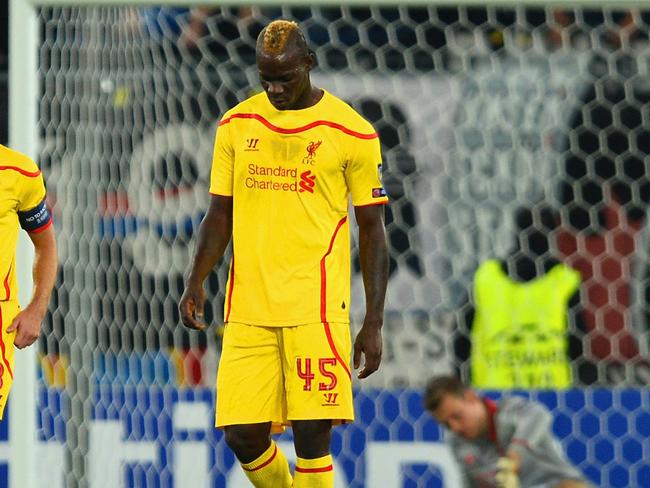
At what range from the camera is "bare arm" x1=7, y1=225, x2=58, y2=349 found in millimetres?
3746

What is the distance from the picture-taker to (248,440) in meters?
3.65

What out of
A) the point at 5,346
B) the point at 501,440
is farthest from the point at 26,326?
the point at 501,440

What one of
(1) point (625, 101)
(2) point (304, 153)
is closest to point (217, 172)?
(2) point (304, 153)

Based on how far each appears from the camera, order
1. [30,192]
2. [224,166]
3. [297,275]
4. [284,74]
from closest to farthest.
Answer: [284,74] < [297,275] < [224,166] < [30,192]

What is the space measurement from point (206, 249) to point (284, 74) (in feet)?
1.72

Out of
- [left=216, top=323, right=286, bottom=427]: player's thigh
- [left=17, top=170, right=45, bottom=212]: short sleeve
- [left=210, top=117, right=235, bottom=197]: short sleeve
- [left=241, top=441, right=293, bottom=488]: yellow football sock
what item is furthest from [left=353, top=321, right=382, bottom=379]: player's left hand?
[left=17, top=170, right=45, bottom=212]: short sleeve

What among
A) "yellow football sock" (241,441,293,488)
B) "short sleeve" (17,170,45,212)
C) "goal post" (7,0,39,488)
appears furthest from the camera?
"goal post" (7,0,39,488)

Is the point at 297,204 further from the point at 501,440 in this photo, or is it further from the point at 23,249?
the point at 501,440

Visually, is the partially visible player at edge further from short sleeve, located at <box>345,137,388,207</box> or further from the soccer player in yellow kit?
short sleeve, located at <box>345,137,388,207</box>

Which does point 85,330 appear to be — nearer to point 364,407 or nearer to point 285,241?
point 364,407

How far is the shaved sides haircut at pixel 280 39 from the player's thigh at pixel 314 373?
27.4 inches

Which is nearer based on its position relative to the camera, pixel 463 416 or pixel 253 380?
pixel 253 380

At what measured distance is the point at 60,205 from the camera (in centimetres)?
564

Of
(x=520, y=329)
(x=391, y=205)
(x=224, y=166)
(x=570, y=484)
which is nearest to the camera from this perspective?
(x=224, y=166)
